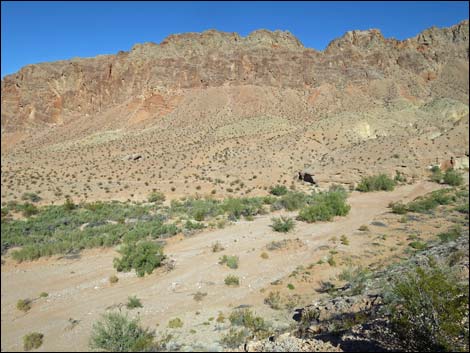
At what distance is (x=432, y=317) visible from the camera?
556 centimetres

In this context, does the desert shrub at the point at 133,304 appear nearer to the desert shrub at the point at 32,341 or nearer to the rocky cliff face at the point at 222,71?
the desert shrub at the point at 32,341

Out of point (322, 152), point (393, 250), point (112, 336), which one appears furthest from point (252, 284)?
point (322, 152)

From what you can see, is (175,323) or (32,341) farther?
(175,323)

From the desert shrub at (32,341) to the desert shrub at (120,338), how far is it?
4.21 feet

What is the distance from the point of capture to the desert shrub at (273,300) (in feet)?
30.9

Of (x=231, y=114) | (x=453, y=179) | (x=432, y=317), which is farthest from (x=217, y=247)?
(x=231, y=114)

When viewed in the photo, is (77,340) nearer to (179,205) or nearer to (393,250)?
(393,250)

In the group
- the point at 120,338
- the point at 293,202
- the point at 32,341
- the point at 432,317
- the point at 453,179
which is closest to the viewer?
the point at 432,317

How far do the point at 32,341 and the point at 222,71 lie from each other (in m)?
68.5

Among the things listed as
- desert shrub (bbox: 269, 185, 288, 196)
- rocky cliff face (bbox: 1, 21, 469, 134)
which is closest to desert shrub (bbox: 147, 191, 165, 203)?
desert shrub (bbox: 269, 185, 288, 196)

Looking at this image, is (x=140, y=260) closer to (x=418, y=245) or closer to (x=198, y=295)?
(x=198, y=295)

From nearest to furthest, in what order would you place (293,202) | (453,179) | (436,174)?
(293,202) < (453,179) < (436,174)

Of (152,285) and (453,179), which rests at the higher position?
(152,285)

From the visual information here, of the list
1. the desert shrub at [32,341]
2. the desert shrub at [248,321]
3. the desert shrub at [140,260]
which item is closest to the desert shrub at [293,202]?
the desert shrub at [140,260]
